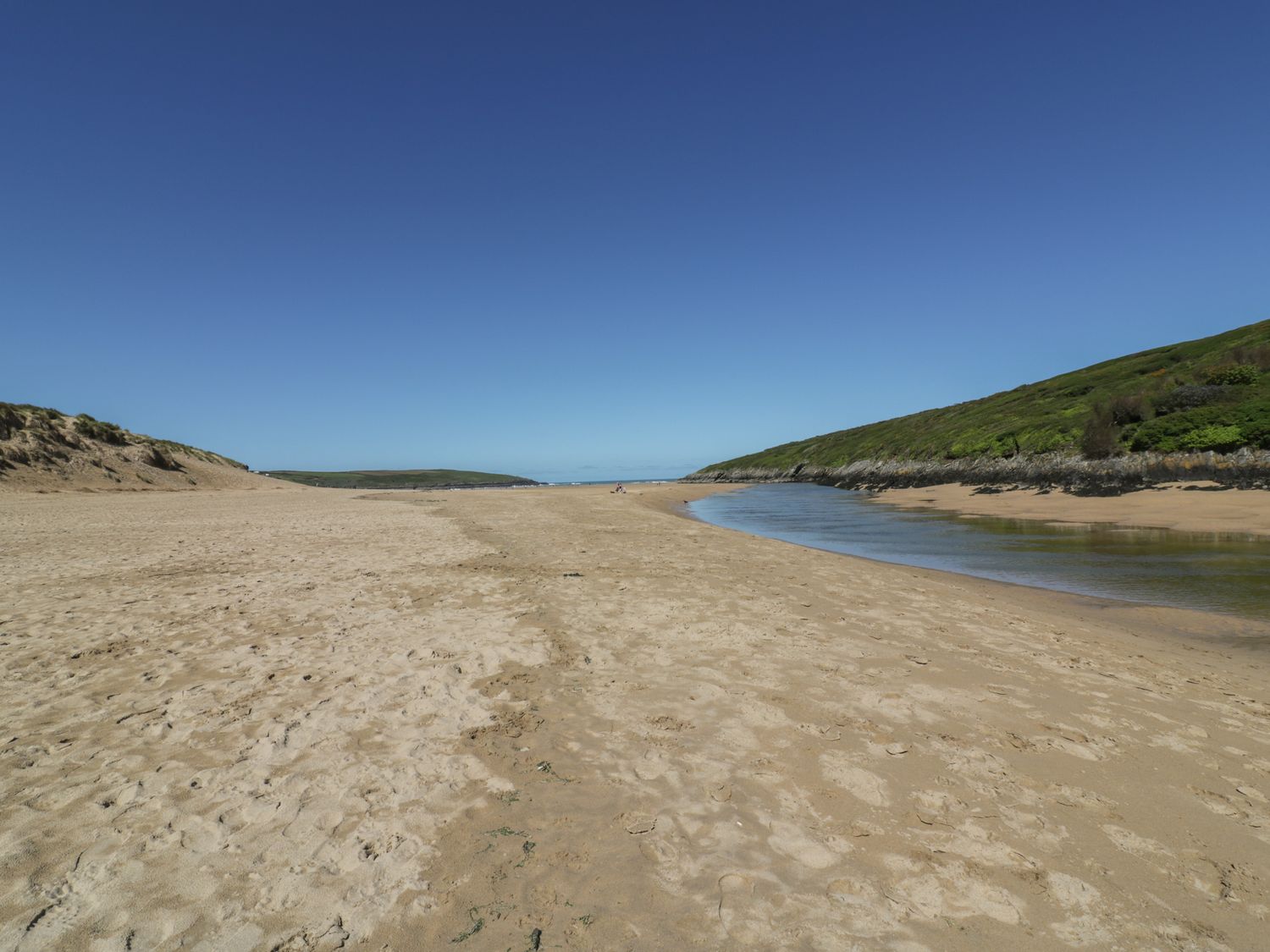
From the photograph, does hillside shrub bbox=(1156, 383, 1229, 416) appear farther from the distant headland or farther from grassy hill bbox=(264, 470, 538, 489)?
grassy hill bbox=(264, 470, 538, 489)

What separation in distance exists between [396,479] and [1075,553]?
163751mm

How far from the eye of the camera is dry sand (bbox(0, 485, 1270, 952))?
9.59 feet

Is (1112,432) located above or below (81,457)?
below

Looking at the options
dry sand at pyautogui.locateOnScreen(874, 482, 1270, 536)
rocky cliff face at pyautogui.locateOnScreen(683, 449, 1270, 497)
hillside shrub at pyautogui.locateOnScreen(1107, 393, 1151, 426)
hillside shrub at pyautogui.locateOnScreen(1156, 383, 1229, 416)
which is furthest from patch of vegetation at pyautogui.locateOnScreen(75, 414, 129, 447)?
hillside shrub at pyautogui.locateOnScreen(1156, 383, 1229, 416)

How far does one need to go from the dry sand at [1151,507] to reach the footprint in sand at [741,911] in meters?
25.1

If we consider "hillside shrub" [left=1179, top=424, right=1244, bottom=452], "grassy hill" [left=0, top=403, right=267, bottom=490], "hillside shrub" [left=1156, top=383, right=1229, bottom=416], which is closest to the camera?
"hillside shrub" [left=1179, top=424, right=1244, bottom=452]

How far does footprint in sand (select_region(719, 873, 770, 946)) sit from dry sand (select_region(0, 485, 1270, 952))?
0.05 feet

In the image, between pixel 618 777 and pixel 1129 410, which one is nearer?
pixel 618 777

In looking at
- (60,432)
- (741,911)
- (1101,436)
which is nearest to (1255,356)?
(1101,436)

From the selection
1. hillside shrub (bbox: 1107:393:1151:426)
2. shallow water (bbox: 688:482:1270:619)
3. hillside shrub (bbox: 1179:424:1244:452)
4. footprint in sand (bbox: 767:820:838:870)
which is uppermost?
hillside shrub (bbox: 1107:393:1151:426)

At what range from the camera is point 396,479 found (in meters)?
158

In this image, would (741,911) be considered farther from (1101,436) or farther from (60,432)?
(60,432)

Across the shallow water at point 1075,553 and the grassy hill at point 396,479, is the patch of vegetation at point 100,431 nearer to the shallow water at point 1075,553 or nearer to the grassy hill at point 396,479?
the shallow water at point 1075,553

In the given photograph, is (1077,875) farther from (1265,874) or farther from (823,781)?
(823,781)
